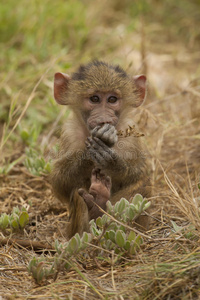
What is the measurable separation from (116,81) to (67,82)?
550mm

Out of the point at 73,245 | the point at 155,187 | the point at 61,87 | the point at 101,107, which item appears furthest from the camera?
the point at 155,187

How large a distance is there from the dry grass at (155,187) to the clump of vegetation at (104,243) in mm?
80

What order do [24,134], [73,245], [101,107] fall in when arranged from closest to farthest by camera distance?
1. [73,245]
2. [101,107]
3. [24,134]

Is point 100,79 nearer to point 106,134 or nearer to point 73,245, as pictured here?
point 106,134

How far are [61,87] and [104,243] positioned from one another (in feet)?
6.19

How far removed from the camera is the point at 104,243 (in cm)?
346

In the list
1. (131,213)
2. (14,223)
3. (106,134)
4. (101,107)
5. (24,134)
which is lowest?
(14,223)

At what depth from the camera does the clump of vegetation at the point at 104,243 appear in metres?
3.21

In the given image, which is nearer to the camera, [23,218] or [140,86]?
[23,218]

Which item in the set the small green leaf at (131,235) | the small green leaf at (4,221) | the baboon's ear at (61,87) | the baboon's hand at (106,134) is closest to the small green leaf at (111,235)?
the small green leaf at (131,235)

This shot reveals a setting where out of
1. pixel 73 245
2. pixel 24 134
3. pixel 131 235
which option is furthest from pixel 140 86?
pixel 73 245

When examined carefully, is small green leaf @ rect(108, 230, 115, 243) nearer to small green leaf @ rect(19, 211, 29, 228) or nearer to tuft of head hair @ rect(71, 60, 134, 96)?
small green leaf @ rect(19, 211, 29, 228)

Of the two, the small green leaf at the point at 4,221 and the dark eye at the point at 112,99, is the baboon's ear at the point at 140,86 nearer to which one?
the dark eye at the point at 112,99

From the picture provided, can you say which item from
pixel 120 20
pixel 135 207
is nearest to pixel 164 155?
pixel 135 207
